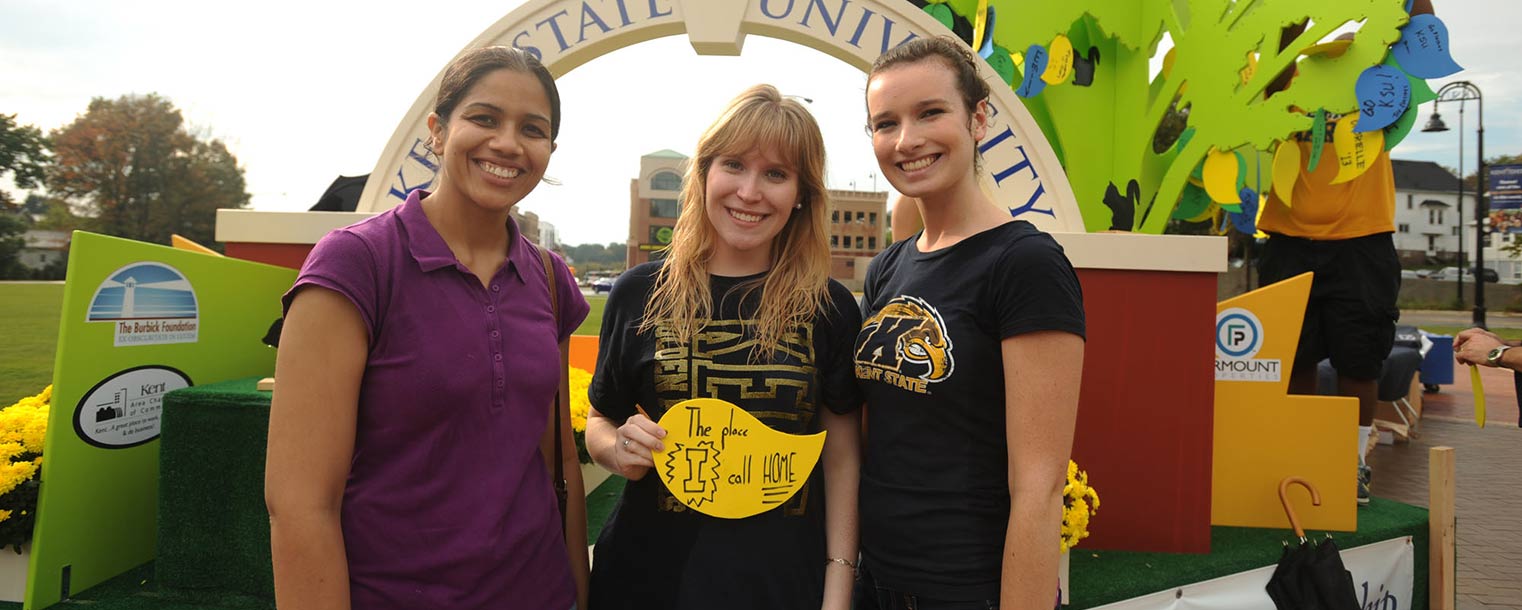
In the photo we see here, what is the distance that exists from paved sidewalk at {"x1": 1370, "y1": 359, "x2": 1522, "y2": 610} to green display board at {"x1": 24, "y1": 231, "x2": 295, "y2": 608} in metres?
6.07

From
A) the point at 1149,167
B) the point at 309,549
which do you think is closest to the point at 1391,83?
the point at 1149,167

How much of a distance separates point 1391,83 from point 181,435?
554 cm

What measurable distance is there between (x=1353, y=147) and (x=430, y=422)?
15.5 ft

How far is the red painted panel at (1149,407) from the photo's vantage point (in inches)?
135

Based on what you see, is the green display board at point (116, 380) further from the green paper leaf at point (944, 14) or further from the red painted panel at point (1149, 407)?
the green paper leaf at point (944, 14)

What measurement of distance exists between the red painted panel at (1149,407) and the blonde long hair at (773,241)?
2164 millimetres

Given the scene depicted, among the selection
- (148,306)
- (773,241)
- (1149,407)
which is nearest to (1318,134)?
(1149,407)

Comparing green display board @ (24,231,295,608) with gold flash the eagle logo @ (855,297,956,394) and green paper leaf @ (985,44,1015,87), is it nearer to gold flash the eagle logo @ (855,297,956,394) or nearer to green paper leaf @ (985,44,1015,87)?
gold flash the eagle logo @ (855,297,956,394)

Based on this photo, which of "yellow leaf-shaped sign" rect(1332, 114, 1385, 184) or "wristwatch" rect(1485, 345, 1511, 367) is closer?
"wristwatch" rect(1485, 345, 1511, 367)

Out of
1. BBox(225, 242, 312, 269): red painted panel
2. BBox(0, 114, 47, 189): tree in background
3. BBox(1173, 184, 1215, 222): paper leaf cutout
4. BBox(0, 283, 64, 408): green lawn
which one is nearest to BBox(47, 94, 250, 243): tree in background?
BBox(0, 114, 47, 189): tree in background

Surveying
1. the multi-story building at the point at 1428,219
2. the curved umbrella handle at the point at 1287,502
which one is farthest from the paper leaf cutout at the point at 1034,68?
the multi-story building at the point at 1428,219

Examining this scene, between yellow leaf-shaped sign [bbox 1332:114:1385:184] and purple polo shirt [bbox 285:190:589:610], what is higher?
yellow leaf-shaped sign [bbox 1332:114:1385:184]

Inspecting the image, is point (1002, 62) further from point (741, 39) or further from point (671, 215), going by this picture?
point (671, 215)

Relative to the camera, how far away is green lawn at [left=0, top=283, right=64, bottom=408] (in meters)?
8.32
